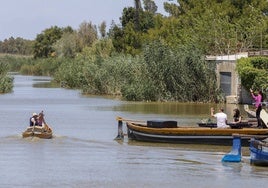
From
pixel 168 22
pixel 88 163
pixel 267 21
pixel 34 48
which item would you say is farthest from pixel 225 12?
pixel 34 48

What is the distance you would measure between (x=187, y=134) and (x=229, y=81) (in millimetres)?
28171

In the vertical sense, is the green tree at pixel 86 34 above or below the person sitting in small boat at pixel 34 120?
above

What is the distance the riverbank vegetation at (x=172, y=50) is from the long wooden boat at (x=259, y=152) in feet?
93.1

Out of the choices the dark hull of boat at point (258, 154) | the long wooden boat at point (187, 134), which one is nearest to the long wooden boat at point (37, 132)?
the long wooden boat at point (187, 134)

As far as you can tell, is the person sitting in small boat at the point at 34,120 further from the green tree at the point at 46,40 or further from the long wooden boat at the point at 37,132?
the green tree at the point at 46,40

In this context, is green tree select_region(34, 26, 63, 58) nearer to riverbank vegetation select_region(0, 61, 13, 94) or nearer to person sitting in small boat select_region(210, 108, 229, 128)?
riverbank vegetation select_region(0, 61, 13, 94)

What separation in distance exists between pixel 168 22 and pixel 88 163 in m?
58.5

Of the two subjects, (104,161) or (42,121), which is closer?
(104,161)

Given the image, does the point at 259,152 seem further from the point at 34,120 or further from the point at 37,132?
the point at 34,120

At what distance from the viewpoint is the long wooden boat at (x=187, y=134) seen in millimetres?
30087

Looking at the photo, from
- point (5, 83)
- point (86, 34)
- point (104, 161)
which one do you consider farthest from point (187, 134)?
point (86, 34)

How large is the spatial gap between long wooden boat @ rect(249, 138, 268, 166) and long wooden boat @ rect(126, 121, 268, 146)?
140 inches

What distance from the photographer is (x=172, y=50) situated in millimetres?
60844

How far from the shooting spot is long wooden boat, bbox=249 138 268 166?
24672 millimetres
